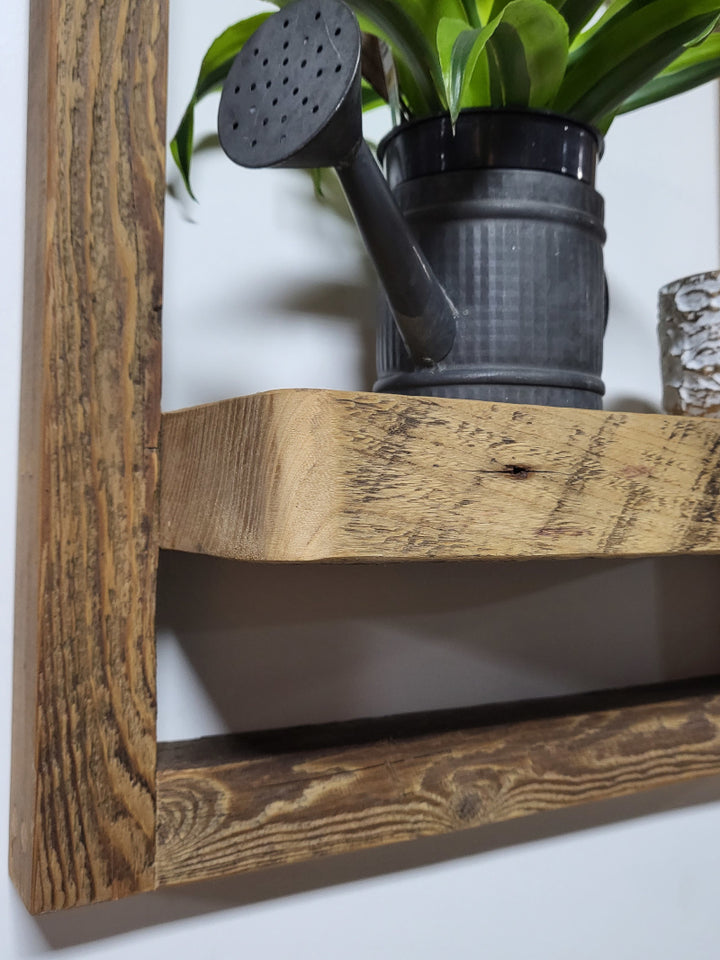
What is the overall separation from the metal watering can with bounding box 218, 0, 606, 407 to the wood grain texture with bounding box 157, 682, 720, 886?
0.23 metres

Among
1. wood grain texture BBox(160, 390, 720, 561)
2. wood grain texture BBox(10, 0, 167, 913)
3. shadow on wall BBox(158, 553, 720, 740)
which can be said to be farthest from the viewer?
shadow on wall BBox(158, 553, 720, 740)

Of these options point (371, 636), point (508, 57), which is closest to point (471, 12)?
point (508, 57)

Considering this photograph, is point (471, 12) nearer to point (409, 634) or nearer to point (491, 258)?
point (491, 258)

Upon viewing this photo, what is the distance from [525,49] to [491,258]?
111 millimetres

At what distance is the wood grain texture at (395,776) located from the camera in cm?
46

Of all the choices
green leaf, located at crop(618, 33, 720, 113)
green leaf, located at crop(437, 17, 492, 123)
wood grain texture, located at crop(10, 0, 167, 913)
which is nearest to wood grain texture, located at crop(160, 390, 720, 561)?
wood grain texture, located at crop(10, 0, 167, 913)

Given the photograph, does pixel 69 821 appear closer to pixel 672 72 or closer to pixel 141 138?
pixel 141 138

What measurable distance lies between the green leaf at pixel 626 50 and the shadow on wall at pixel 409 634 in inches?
13.1

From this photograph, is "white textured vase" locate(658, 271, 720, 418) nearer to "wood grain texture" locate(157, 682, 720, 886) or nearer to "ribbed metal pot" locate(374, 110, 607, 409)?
"ribbed metal pot" locate(374, 110, 607, 409)

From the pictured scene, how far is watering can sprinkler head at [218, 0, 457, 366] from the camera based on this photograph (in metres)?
0.38

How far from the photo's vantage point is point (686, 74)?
568mm

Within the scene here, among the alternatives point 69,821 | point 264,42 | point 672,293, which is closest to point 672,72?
point 672,293

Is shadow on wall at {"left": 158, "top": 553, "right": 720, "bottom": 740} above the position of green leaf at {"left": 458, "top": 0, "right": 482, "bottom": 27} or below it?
below

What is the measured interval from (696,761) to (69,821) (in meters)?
0.45
